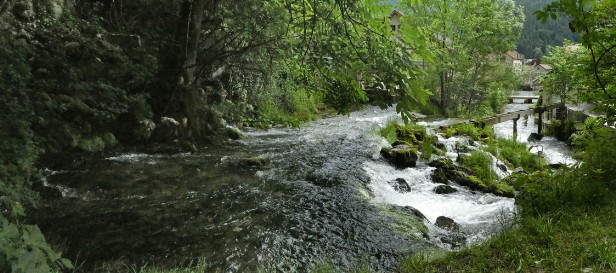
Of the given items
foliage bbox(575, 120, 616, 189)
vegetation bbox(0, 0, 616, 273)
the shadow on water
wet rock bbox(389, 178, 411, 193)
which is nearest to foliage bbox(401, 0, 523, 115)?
vegetation bbox(0, 0, 616, 273)

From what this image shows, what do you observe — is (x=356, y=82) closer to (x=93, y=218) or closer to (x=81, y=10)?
(x=93, y=218)

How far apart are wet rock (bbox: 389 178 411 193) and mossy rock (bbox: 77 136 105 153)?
755 centimetres

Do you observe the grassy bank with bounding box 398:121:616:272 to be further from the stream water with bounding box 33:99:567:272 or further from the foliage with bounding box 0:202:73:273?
the foliage with bounding box 0:202:73:273

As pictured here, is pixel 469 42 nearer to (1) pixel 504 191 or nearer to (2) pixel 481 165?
(2) pixel 481 165

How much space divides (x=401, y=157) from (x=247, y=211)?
5.84 m

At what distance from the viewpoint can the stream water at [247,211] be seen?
5.53 m

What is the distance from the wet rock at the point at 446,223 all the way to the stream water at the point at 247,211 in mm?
142

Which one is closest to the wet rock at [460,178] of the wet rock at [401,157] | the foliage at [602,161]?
the wet rock at [401,157]

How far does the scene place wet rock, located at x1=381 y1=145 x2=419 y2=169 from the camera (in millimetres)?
11234

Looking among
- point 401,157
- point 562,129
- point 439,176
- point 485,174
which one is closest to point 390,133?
point 401,157

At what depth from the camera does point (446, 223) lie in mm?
7023

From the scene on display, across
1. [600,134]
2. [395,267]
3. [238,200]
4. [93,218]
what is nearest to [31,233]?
[93,218]

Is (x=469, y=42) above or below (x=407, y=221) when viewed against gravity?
above

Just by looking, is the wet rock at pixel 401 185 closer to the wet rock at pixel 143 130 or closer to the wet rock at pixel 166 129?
the wet rock at pixel 166 129
